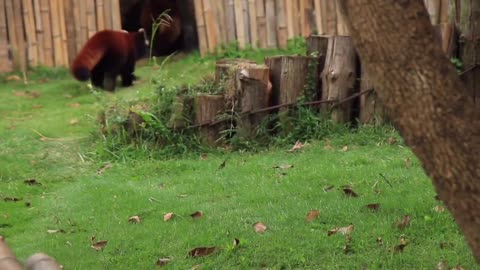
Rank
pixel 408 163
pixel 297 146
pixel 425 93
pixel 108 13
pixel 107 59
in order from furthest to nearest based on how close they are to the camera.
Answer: pixel 108 13
pixel 107 59
pixel 297 146
pixel 408 163
pixel 425 93

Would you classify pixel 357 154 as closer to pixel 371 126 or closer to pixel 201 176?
pixel 371 126

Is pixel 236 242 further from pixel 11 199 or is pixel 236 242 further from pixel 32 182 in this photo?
pixel 32 182

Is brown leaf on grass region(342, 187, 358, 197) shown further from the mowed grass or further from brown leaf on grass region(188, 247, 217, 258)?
brown leaf on grass region(188, 247, 217, 258)

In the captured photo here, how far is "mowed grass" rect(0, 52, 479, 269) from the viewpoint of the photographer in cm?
468

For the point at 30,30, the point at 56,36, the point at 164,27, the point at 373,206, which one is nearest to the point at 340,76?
the point at 373,206

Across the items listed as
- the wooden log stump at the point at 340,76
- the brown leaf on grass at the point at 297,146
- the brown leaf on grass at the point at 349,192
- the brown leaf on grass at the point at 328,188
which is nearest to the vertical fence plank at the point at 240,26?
the wooden log stump at the point at 340,76

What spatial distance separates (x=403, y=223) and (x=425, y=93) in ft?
6.96

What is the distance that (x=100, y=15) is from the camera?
Answer: 12172mm

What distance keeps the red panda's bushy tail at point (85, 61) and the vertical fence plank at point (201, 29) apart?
1.69 m

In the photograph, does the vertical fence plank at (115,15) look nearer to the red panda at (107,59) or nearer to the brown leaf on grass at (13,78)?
the red panda at (107,59)

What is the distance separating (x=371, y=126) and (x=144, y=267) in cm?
341

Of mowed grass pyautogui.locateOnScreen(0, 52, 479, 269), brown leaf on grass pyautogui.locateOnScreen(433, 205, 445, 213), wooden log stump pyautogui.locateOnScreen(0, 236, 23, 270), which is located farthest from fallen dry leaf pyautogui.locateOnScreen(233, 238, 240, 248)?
wooden log stump pyautogui.locateOnScreen(0, 236, 23, 270)

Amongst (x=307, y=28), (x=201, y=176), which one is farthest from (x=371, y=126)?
(x=307, y=28)

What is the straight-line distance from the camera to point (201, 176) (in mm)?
6746
